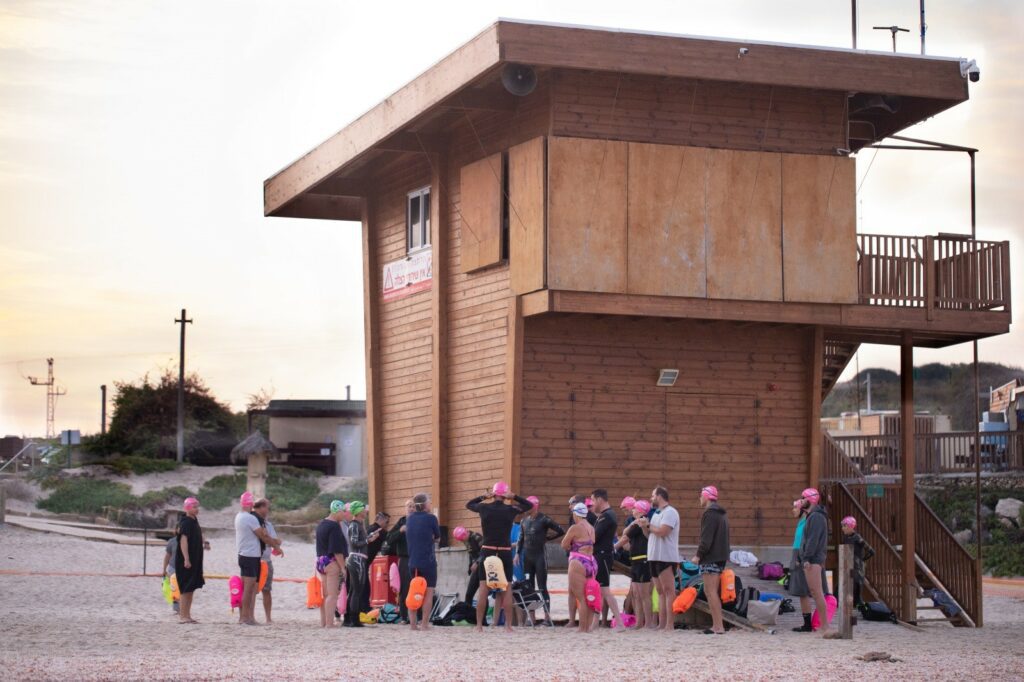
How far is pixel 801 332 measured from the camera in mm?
24781

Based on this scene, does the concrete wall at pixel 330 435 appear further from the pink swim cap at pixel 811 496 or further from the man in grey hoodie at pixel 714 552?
the pink swim cap at pixel 811 496

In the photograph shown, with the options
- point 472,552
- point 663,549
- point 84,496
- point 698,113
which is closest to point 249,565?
point 472,552

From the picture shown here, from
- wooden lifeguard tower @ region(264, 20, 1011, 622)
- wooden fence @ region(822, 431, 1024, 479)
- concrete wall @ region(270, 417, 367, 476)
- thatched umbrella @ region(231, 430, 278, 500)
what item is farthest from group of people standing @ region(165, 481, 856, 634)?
concrete wall @ region(270, 417, 367, 476)

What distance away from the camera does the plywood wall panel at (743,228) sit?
22859 mm

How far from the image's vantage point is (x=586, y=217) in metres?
22.3

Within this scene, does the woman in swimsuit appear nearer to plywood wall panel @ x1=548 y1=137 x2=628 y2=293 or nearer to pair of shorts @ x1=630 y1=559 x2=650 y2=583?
pair of shorts @ x1=630 y1=559 x2=650 y2=583

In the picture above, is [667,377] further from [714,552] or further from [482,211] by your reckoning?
[714,552]

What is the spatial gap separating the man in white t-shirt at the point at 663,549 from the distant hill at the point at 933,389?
81.2m

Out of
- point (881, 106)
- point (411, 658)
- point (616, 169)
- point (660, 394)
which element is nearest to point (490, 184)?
point (616, 169)

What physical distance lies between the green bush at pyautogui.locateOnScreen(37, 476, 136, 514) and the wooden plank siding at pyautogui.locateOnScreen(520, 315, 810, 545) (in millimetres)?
32200

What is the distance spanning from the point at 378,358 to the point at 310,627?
838cm

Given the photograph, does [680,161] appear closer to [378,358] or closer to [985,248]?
[985,248]

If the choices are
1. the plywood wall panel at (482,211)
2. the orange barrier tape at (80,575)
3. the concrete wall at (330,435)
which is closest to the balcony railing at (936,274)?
the plywood wall panel at (482,211)

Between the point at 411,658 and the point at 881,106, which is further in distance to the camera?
the point at 881,106
